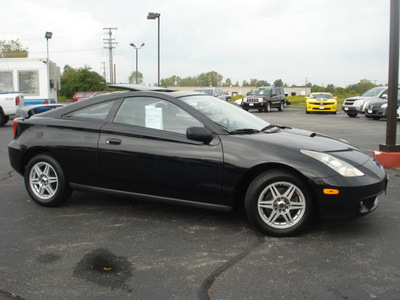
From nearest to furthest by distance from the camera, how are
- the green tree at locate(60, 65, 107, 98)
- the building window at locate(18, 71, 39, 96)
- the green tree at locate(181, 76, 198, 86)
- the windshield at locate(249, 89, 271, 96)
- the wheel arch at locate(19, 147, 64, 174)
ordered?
1. the wheel arch at locate(19, 147, 64, 174)
2. the building window at locate(18, 71, 39, 96)
3. the windshield at locate(249, 89, 271, 96)
4. the green tree at locate(60, 65, 107, 98)
5. the green tree at locate(181, 76, 198, 86)

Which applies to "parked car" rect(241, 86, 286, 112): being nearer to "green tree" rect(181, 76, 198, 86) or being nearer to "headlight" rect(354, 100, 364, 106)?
"headlight" rect(354, 100, 364, 106)

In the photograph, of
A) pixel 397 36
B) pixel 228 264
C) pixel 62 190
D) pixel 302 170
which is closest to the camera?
pixel 228 264

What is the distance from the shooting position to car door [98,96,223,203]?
4.13 metres

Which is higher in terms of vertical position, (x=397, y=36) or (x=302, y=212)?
(x=397, y=36)

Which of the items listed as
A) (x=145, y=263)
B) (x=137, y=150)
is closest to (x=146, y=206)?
(x=137, y=150)

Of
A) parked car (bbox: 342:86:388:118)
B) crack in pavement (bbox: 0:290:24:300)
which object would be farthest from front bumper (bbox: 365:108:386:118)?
crack in pavement (bbox: 0:290:24:300)

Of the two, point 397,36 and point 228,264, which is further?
point 397,36

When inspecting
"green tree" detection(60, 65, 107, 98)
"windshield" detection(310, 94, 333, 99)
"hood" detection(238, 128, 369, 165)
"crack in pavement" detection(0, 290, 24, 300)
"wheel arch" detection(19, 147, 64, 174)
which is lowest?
"crack in pavement" detection(0, 290, 24, 300)

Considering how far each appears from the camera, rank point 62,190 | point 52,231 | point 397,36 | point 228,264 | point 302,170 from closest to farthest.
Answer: point 228,264, point 302,170, point 52,231, point 62,190, point 397,36

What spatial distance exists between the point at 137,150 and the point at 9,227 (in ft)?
5.01

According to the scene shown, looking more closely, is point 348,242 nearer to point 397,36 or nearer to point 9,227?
point 9,227

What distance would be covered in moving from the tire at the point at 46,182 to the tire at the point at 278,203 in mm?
2235

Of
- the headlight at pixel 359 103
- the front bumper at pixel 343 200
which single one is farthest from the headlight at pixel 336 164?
the headlight at pixel 359 103

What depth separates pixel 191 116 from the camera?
4.34 m
